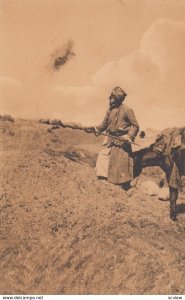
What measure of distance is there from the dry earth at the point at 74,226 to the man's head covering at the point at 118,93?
1.64 ft

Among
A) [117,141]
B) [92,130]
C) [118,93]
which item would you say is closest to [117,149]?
[117,141]

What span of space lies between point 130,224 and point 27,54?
2072 millimetres

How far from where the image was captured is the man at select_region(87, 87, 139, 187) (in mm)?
5734

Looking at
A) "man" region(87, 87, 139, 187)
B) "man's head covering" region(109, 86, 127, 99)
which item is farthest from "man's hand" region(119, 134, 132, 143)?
"man's head covering" region(109, 86, 127, 99)

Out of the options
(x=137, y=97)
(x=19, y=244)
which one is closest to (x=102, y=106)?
(x=137, y=97)

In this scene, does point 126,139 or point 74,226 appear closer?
point 74,226

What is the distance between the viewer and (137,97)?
5.89 m

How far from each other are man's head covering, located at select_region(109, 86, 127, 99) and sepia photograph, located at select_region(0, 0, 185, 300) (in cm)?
1

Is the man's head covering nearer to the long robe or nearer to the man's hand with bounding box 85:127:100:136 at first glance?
the long robe

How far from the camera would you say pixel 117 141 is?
5773 mm

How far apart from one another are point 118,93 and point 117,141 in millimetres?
511

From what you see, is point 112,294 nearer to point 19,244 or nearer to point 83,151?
point 19,244

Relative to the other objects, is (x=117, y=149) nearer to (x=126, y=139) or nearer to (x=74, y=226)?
(x=126, y=139)

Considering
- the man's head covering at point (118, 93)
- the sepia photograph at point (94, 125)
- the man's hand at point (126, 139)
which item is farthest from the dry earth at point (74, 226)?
the man's head covering at point (118, 93)
